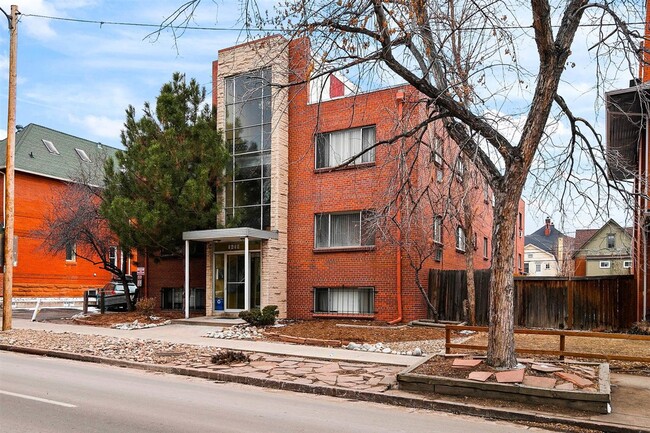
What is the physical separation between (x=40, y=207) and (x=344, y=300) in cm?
2479

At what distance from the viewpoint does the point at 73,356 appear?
13266mm

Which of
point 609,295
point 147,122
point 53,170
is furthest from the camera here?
point 53,170

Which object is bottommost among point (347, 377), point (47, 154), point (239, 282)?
point (347, 377)

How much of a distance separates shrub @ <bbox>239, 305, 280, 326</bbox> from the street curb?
251 inches

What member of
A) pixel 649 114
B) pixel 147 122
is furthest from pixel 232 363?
pixel 147 122

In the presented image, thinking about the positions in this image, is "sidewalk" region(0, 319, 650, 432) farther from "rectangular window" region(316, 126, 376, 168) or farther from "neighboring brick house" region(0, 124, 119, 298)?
"neighboring brick house" region(0, 124, 119, 298)

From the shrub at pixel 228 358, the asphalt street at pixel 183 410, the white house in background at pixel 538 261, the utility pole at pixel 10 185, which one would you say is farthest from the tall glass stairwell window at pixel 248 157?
the white house in background at pixel 538 261

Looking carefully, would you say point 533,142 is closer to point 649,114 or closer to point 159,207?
point 649,114

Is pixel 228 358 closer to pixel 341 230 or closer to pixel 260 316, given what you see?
pixel 260 316

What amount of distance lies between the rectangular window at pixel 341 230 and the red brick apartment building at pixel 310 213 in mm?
37

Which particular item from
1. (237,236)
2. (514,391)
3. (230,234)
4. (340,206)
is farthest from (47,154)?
(514,391)

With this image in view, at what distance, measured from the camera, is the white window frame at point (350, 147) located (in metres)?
20.6

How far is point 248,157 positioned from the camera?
22594 millimetres

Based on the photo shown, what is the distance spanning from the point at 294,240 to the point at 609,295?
36.0 ft
